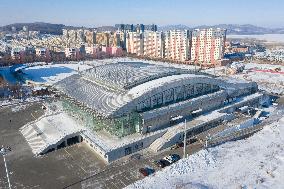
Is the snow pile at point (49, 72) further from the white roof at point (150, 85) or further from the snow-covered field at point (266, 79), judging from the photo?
the snow-covered field at point (266, 79)

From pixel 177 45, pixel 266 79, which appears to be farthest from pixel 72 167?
pixel 177 45

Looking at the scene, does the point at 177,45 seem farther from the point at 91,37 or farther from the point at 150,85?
the point at 150,85

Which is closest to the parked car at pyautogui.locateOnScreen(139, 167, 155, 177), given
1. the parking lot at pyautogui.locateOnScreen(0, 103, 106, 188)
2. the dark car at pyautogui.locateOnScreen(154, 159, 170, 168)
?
the dark car at pyautogui.locateOnScreen(154, 159, 170, 168)

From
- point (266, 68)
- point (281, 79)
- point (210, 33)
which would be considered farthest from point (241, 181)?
point (210, 33)

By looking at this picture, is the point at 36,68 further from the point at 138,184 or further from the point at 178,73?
the point at 138,184

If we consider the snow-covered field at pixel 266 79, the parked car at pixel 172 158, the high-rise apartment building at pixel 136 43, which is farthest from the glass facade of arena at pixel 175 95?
the high-rise apartment building at pixel 136 43
